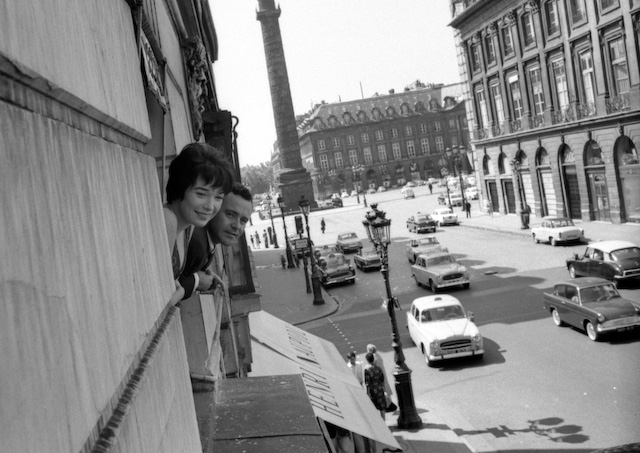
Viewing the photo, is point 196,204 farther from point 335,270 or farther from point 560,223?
point 560,223

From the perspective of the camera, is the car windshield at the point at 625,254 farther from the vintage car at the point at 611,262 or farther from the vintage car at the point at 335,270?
the vintage car at the point at 335,270

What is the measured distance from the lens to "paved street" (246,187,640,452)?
11664 mm

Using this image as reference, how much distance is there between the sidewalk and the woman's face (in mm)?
6254

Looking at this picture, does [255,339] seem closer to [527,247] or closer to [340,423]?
[340,423]

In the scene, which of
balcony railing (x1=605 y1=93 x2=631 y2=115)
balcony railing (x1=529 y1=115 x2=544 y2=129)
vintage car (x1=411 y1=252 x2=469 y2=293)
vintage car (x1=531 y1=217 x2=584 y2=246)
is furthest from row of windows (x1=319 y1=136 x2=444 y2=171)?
→ vintage car (x1=411 y1=252 x2=469 y2=293)

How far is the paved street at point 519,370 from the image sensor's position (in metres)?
11.7

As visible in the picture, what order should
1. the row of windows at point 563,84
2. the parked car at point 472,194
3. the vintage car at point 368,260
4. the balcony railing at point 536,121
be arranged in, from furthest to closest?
1. the parked car at point 472,194
2. the balcony railing at point 536,121
3. the vintage car at point 368,260
4. the row of windows at point 563,84

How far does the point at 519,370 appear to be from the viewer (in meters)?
15.1

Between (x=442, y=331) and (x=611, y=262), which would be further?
(x=611, y=262)

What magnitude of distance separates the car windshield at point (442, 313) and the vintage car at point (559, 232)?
16731 mm

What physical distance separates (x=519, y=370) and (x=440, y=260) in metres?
11.9

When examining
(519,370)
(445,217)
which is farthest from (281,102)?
(519,370)

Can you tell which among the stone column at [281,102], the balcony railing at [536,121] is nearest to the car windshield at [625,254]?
the balcony railing at [536,121]

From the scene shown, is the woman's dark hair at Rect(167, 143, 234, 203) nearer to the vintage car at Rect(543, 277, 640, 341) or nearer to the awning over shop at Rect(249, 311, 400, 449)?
the awning over shop at Rect(249, 311, 400, 449)
